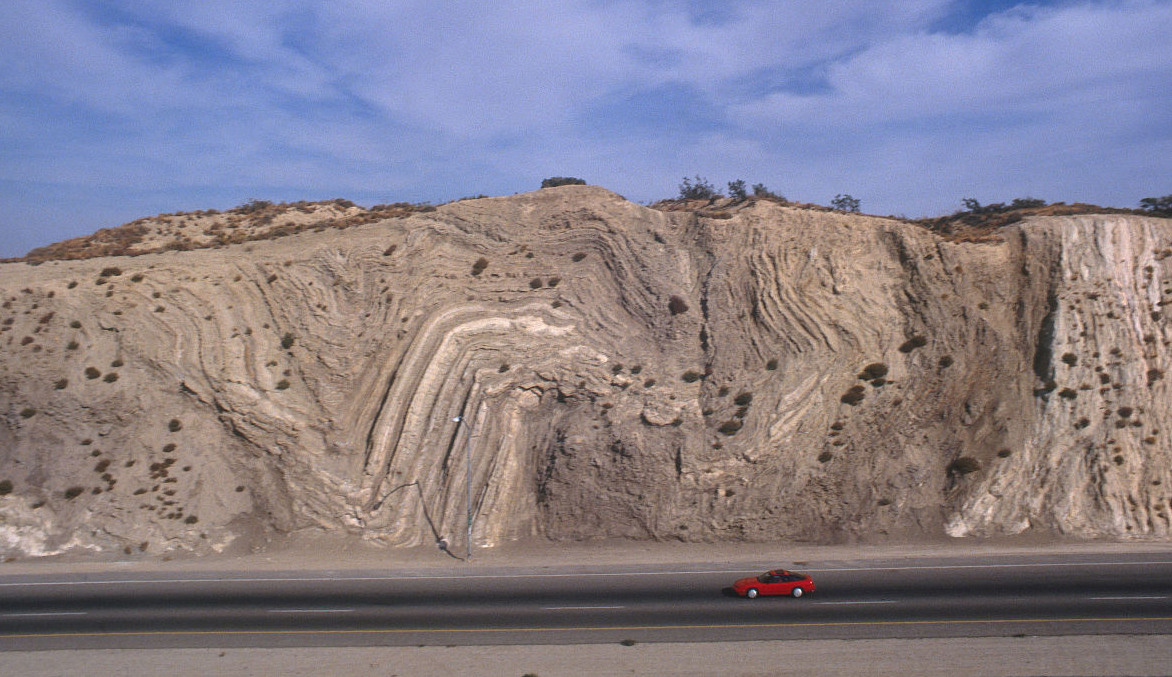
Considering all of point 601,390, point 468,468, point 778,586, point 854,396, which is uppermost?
point 601,390

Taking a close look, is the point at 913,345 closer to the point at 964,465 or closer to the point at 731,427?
the point at 964,465

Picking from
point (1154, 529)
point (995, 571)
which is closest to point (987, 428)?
point (1154, 529)

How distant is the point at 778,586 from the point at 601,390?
14140 millimetres

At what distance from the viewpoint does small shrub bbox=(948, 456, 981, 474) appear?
104 feet

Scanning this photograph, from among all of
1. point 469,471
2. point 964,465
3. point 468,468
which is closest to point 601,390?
point 469,471

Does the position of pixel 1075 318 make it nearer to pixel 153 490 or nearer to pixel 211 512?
pixel 211 512

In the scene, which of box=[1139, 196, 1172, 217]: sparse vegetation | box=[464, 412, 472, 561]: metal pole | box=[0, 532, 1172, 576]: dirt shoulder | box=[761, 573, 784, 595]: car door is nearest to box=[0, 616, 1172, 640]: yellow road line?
box=[761, 573, 784, 595]: car door

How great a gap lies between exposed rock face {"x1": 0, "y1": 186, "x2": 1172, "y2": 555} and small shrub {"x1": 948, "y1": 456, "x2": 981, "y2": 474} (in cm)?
16

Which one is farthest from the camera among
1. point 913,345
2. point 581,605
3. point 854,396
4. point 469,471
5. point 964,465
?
point 913,345

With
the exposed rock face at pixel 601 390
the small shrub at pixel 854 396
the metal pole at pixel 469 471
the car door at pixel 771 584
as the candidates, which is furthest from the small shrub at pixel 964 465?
the metal pole at pixel 469 471

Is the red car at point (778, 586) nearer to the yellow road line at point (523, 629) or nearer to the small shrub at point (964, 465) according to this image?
the yellow road line at point (523, 629)

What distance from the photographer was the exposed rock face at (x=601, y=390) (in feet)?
103

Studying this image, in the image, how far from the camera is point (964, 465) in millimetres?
31625

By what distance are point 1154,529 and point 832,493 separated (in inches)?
453
